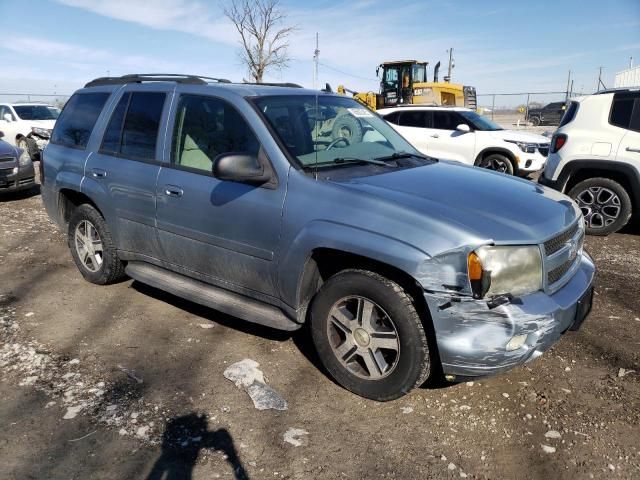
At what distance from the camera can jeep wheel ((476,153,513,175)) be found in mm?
10375

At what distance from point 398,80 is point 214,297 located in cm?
1813

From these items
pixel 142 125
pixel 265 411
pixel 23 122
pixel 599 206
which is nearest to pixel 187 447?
pixel 265 411

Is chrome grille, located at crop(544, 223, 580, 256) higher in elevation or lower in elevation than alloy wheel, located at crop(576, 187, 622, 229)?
higher

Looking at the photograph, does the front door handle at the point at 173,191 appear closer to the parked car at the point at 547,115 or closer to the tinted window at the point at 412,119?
the tinted window at the point at 412,119

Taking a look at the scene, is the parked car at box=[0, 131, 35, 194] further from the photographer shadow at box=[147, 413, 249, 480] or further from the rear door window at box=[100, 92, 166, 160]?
the photographer shadow at box=[147, 413, 249, 480]

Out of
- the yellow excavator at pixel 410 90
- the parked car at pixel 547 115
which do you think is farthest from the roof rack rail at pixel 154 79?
the parked car at pixel 547 115

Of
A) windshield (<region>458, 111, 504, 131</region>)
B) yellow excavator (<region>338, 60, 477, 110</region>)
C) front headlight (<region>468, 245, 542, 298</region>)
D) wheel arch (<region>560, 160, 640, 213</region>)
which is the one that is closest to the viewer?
front headlight (<region>468, 245, 542, 298</region>)

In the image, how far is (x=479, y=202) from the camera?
3025 millimetres

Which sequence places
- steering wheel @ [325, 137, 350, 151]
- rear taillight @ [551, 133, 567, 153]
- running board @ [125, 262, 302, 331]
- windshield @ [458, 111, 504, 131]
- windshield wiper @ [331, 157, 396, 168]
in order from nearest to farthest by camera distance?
running board @ [125, 262, 302, 331] < windshield wiper @ [331, 157, 396, 168] < steering wheel @ [325, 137, 350, 151] < rear taillight @ [551, 133, 567, 153] < windshield @ [458, 111, 504, 131]

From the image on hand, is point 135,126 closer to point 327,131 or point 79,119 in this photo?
point 79,119

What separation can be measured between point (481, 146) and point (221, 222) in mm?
8167

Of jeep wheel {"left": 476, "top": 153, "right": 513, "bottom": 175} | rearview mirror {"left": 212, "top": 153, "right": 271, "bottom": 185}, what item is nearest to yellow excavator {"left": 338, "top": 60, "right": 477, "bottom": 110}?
jeep wheel {"left": 476, "top": 153, "right": 513, "bottom": 175}

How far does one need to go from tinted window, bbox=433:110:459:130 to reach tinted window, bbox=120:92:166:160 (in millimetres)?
7852

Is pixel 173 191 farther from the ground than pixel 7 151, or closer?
farther from the ground
